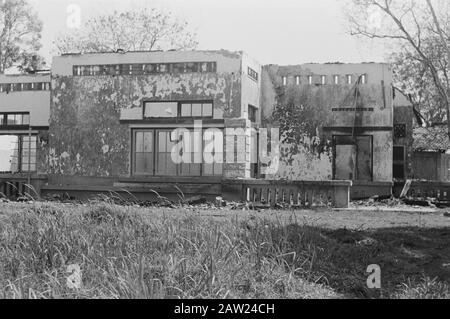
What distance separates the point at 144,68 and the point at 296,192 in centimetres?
817

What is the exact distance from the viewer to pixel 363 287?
257 inches

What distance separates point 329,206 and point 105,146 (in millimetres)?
9525

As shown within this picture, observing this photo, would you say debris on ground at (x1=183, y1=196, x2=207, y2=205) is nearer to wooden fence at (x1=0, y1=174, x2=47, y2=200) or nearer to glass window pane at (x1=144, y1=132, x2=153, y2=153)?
glass window pane at (x1=144, y1=132, x2=153, y2=153)

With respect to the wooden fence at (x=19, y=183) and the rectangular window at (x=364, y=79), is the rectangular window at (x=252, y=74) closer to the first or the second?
the rectangular window at (x=364, y=79)

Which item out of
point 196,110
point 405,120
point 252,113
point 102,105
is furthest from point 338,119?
point 102,105

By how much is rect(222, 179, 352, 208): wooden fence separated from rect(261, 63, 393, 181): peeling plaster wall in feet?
16.6

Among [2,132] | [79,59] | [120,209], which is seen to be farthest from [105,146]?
[120,209]

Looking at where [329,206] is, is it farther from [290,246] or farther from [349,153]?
[290,246]

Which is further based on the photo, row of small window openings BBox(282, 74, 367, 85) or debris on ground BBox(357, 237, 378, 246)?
row of small window openings BBox(282, 74, 367, 85)

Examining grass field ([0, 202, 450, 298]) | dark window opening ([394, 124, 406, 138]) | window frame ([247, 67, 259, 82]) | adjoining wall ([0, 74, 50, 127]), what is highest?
window frame ([247, 67, 259, 82])

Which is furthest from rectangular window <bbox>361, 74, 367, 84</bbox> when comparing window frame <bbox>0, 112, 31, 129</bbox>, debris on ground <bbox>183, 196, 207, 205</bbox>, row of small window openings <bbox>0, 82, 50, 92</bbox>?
window frame <bbox>0, 112, 31, 129</bbox>

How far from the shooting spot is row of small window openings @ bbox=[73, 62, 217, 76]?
2148 centimetres

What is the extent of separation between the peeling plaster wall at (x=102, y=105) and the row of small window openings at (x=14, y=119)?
2.09 meters

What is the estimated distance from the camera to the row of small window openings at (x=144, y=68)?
21.5m
